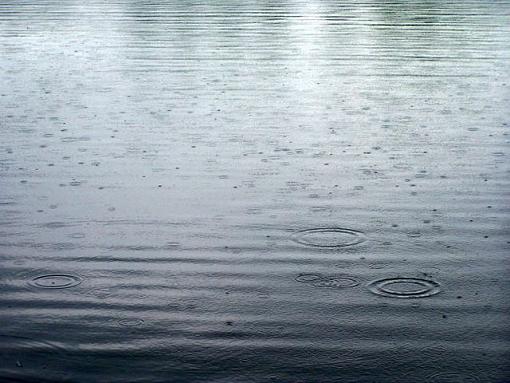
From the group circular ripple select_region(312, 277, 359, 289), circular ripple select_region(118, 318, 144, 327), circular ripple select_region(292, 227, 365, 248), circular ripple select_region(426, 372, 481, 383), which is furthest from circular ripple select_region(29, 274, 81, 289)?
circular ripple select_region(426, 372, 481, 383)

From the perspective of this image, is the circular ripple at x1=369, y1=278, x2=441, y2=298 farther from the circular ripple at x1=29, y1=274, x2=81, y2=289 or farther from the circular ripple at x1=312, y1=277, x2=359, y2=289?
the circular ripple at x1=29, y1=274, x2=81, y2=289

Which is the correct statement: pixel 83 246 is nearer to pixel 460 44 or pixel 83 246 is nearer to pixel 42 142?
pixel 42 142

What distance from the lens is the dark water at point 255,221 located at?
5.45m

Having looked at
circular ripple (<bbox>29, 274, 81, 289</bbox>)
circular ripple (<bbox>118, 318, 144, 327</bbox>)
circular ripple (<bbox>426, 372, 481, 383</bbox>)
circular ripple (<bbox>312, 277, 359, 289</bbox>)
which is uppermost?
circular ripple (<bbox>312, 277, 359, 289</bbox>)

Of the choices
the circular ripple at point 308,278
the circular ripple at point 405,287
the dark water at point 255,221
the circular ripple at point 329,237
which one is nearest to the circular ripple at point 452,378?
the dark water at point 255,221

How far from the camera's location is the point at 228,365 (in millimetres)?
5246

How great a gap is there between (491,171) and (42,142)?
4.11 meters

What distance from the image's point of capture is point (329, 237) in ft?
24.3

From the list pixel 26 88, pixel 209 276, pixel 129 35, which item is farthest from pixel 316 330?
pixel 129 35

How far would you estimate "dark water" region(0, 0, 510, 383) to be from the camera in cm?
545

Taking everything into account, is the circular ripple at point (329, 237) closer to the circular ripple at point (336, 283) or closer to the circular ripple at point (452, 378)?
the circular ripple at point (336, 283)

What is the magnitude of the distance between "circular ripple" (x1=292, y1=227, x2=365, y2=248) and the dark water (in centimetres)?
2

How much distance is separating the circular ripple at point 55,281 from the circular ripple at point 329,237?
1.51 metres

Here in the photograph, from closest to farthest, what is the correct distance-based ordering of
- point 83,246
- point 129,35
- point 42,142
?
1. point 83,246
2. point 42,142
3. point 129,35
